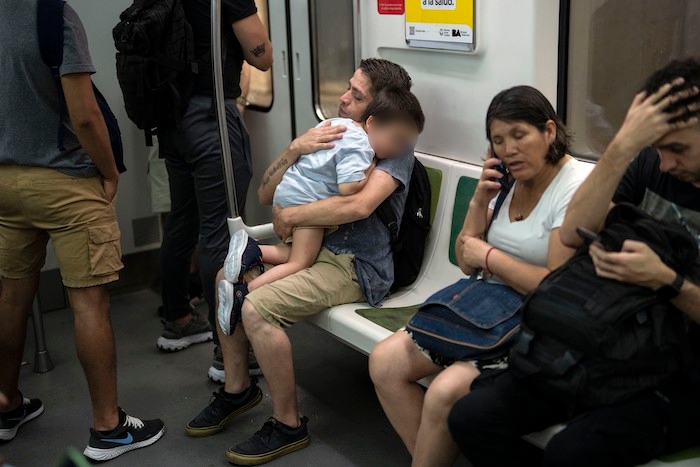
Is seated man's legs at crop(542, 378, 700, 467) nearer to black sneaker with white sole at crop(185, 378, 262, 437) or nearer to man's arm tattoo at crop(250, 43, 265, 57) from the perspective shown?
black sneaker with white sole at crop(185, 378, 262, 437)

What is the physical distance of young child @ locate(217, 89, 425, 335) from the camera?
347 centimetres

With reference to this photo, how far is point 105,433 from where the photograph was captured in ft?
11.6

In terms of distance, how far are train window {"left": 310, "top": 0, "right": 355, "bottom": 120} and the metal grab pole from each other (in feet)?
2.72

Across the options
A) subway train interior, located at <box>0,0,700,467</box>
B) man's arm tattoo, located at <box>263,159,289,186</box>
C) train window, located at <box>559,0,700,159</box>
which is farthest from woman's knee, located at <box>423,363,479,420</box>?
man's arm tattoo, located at <box>263,159,289,186</box>

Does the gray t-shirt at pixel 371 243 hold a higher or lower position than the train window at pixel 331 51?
lower

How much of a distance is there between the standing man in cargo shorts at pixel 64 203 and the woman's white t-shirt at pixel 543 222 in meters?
1.47

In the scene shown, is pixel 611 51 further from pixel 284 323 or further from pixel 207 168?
pixel 207 168

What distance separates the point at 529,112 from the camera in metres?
2.80

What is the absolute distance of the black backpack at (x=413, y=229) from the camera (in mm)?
3688

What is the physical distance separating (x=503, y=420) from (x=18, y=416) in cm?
219

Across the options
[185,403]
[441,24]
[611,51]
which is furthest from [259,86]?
[611,51]

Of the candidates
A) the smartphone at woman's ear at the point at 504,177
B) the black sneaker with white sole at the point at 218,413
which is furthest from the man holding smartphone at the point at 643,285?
the black sneaker with white sole at the point at 218,413

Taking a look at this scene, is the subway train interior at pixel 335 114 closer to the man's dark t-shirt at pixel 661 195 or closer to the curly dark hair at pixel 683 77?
the man's dark t-shirt at pixel 661 195

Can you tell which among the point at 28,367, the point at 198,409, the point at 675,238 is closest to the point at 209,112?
the point at 198,409
